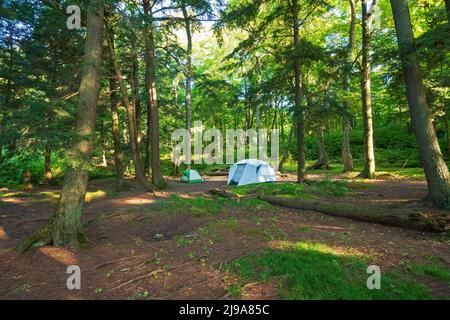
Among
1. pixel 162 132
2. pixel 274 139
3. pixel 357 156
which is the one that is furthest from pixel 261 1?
pixel 274 139

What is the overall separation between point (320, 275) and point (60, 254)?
4.28 m

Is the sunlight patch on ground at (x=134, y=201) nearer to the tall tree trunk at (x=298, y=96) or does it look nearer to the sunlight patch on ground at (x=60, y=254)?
the sunlight patch on ground at (x=60, y=254)

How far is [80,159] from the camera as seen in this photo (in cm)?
500

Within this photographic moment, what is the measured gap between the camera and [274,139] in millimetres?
34406

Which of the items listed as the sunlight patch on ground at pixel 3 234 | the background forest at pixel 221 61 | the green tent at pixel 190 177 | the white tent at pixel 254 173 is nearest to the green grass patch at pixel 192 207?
the background forest at pixel 221 61

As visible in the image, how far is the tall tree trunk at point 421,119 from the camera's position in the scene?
23.8 feet

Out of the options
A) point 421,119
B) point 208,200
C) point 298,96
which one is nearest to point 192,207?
point 208,200

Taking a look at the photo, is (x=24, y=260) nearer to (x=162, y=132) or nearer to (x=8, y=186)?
(x=8, y=186)

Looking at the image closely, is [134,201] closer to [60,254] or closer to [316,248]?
[60,254]

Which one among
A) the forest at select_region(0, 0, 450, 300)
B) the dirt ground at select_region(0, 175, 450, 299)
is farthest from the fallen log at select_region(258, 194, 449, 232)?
the dirt ground at select_region(0, 175, 450, 299)

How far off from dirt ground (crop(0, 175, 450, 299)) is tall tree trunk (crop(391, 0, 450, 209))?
24.7 inches

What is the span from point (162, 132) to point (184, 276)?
22.4 meters

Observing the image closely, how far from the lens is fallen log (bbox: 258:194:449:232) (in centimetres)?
603
